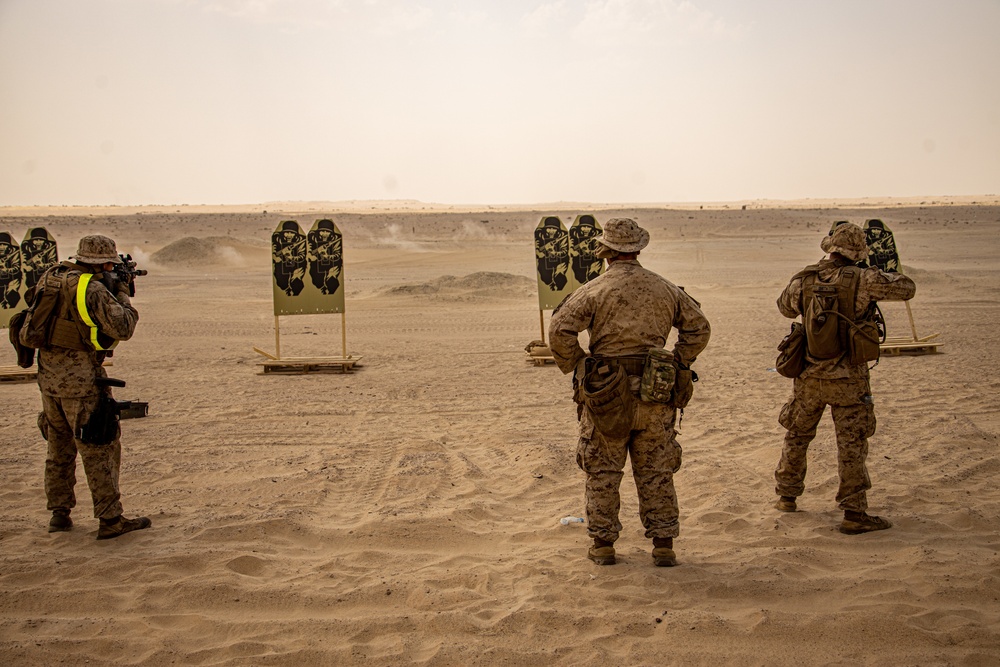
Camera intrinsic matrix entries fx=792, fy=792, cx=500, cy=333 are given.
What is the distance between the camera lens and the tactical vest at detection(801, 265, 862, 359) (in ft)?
18.9

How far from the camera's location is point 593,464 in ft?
17.2

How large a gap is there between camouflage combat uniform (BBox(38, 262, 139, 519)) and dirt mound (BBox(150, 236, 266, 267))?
32.2 meters

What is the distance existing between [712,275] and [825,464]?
76.0ft

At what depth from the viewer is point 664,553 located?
5.23 metres

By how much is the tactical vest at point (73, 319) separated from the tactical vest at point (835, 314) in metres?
5.22

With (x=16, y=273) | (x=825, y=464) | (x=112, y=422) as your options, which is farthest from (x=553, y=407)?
(x=16, y=273)

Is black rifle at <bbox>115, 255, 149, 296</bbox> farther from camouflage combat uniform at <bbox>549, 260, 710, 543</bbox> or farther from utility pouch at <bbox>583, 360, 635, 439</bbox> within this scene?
utility pouch at <bbox>583, 360, 635, 439</bbox>

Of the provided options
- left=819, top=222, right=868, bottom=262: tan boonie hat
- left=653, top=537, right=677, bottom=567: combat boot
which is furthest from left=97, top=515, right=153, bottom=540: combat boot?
left=819, top=222, right=868, bottom=262: tan boonie hat

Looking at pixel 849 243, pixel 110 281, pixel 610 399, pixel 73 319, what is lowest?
pixel 610 399

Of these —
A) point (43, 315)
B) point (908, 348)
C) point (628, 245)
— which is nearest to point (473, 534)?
point (628, 245)

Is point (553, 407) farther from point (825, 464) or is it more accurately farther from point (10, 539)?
point (10, 539)

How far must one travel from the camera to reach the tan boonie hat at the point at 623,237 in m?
5.24

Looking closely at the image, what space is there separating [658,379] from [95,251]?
4.12m

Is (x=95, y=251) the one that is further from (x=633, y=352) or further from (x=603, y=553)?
(x=603, y=553)
